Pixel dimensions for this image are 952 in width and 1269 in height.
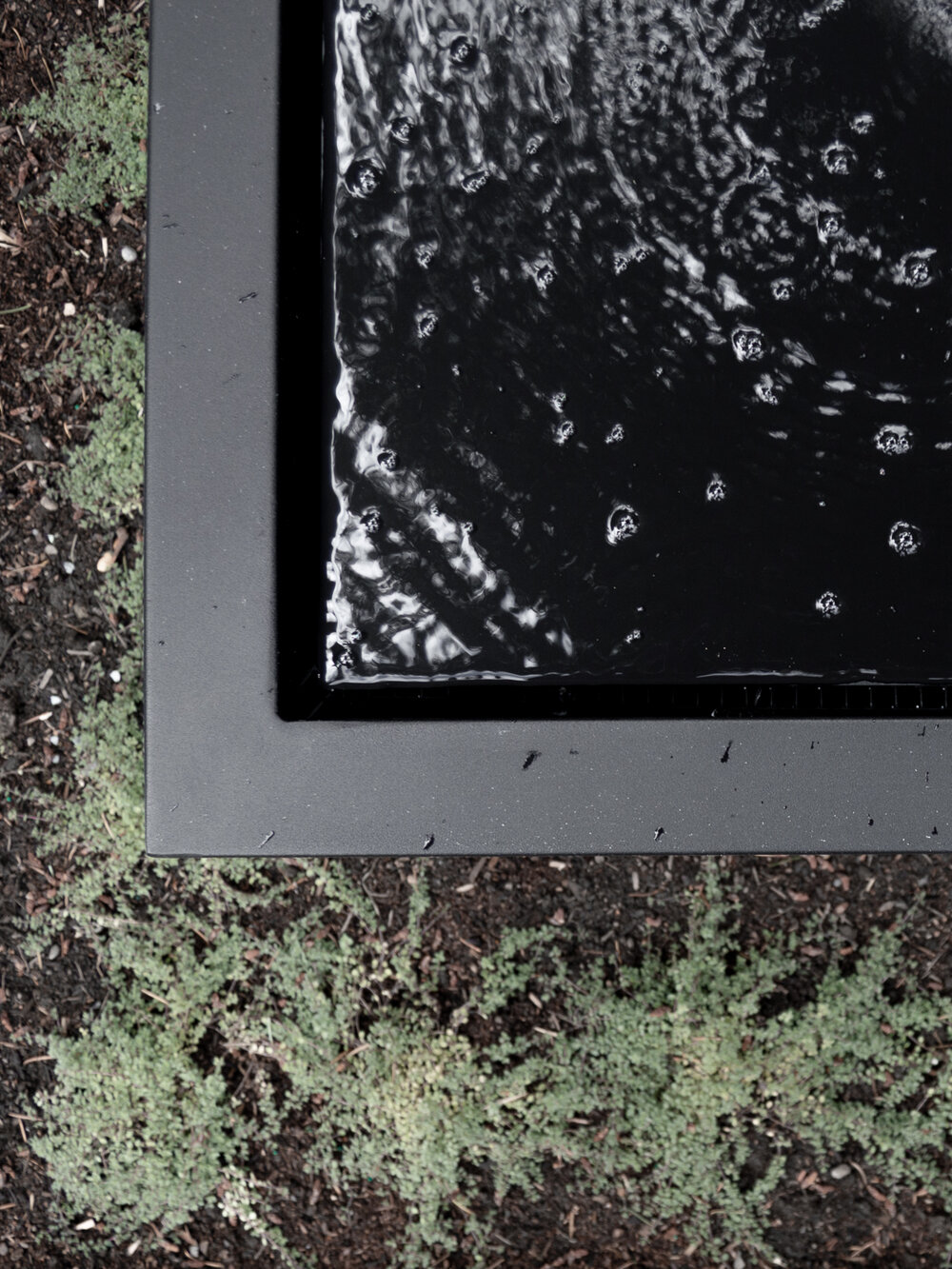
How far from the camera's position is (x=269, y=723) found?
100cm

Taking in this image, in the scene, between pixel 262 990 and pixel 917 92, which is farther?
pixel 262 990

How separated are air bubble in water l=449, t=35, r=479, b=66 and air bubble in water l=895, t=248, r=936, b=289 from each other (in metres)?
0.54

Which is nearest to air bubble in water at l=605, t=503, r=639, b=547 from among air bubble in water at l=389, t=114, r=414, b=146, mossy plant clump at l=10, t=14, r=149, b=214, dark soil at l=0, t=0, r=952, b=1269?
air bubble in water at l=389, t=114, r=414, b=146

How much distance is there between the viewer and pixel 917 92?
1.07 meters

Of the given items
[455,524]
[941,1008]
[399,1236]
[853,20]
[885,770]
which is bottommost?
[399,1236]

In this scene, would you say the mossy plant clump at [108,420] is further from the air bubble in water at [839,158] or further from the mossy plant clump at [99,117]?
the air bubble in water at [839,158]

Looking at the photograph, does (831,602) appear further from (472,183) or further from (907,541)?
(472,183)

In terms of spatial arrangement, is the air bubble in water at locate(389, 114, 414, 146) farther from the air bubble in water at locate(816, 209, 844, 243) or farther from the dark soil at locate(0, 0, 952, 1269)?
the dark soil at locate(0, 0, 952, 1269)

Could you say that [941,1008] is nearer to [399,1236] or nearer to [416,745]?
[399,1236]

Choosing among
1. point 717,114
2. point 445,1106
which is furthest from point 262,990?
Answer: point 717,114

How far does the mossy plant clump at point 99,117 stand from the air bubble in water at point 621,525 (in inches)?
45.4

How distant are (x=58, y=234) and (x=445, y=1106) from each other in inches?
65.8

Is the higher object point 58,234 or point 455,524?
point 58,234

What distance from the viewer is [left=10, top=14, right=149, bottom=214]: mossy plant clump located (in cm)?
166
